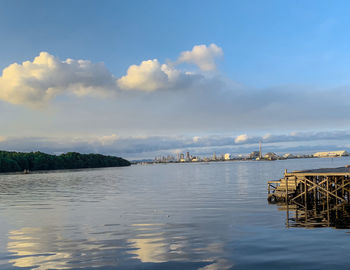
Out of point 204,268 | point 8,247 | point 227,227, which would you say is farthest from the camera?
point 227,227

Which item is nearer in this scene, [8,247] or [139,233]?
[8,247]

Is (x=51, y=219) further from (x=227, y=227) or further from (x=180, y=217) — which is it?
(x=227, y=227)

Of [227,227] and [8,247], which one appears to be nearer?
[8,247]

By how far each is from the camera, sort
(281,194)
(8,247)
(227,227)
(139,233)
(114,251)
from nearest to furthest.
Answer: (114,251)
(8,247)
(139,233)
(227,227)
(281,194)

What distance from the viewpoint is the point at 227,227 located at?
2828 cm

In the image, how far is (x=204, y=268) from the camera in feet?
58.0

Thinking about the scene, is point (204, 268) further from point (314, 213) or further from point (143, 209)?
point (143, 209)

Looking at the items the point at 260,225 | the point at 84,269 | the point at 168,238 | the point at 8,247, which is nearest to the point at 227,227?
the point at 260,225

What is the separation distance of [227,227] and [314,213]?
1171cm

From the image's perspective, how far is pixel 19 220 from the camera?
34.9m

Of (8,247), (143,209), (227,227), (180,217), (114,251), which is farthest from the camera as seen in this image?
(143,209)

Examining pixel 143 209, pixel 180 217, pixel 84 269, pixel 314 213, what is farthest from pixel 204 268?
pixel 143 209

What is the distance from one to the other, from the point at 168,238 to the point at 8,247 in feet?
35.2

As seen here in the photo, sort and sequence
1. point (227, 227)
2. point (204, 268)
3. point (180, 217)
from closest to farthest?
point (204, 268) < point (227, 227) < point (180, 217)
